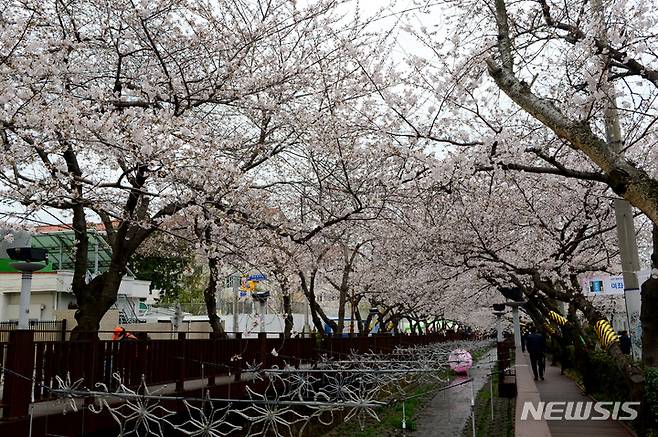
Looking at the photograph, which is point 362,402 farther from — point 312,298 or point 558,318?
point 558,318

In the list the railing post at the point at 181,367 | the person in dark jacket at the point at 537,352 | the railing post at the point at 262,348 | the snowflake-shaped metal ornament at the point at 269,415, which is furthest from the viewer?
the person in dark jacket at the point at 537,352

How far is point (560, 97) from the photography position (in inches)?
314

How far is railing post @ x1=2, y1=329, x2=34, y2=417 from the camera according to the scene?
20.1 feet

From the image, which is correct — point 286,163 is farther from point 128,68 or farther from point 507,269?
point 507,269

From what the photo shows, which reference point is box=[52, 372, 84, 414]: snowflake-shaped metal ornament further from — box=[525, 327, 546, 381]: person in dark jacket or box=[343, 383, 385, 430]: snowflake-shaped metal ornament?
box=[525, 327, 546, 381]: person in dark jacket

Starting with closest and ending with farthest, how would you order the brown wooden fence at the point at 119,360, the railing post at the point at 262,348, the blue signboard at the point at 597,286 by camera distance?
the brown wooden fence at the point at 119,360 → the blue signboard at the point at 597,286 → the railing post at the point at 262,348

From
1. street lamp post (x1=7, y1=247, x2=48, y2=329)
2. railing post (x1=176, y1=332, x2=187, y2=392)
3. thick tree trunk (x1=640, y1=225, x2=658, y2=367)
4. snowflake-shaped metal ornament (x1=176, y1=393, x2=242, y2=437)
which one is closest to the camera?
snowflake-shaped metal ornament (x1=176, y1=393, x2=242, y2=437)

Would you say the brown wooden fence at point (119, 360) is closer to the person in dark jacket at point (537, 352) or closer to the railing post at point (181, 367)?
the railing post at point (181, 367)

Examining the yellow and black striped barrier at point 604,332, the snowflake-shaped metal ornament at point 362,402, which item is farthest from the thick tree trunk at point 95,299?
the yellow and black striped barrier at point 604,332

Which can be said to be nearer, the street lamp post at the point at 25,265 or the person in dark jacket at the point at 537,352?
the street lamp post at the point at 25,265

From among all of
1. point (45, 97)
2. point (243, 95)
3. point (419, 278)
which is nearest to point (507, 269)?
point (419, 278)

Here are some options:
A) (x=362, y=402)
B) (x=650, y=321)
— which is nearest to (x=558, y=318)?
(x=650, y=321)

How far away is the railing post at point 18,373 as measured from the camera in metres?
6.12

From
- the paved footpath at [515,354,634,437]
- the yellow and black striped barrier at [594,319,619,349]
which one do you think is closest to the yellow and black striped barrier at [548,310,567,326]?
the paved footpath at [515,354,634,437]
